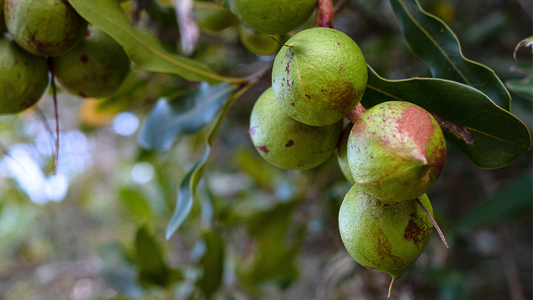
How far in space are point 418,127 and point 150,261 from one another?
156 cm

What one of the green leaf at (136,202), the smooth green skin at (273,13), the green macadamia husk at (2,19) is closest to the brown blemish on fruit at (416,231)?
the smooth green skin at (273,13)

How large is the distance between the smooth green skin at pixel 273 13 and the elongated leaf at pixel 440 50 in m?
0.29

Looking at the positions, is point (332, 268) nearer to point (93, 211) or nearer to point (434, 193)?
point (434, 193)

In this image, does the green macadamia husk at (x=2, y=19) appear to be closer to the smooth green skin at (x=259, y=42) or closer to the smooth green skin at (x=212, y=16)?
the smooth green skin at (x=212, y=16)

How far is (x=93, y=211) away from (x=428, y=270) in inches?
201

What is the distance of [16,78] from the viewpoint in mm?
854

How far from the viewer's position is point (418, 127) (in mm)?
579

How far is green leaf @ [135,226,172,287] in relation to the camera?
1711 mm

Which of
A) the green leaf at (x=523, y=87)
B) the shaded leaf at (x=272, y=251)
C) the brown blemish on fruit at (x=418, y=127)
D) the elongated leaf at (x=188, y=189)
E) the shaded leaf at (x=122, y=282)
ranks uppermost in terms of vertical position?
the brown blemish on fruit at (x=418, y=127)

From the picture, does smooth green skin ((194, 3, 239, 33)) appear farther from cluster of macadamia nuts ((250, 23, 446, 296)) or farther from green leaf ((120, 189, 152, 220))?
green leaf ((120, 189, 152, 220))

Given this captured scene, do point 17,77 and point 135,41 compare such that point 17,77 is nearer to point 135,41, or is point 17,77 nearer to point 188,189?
point 135,41

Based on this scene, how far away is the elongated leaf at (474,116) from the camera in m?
0.66

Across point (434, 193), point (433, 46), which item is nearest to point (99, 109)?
point (433, 46)

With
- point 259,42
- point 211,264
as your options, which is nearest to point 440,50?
point 259,42
